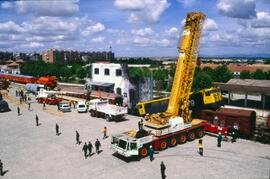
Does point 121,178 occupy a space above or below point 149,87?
below

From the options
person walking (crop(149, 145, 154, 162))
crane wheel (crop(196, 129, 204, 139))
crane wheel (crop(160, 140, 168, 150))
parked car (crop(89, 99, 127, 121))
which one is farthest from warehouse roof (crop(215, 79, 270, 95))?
person walking (crop(149, 145, 154, 162))

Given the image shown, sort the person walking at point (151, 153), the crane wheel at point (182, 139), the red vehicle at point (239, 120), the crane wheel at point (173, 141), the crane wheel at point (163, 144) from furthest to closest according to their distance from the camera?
the red vehicle at point (239, 120) → the crane wheel at point (182, 139) → the crane wheel at point (173, 141) → the crane wheel at point (163, 144) → the person walking at point (151, 153)

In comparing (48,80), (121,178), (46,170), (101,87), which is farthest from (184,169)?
(48,80)

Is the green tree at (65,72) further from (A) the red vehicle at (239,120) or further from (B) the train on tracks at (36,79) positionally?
(A) the red vehicle at (239,120)

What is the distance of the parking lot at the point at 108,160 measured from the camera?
17.8 meters

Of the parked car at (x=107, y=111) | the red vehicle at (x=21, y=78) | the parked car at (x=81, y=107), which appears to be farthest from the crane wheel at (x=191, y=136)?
the red vehicle at (x=21, y=78)

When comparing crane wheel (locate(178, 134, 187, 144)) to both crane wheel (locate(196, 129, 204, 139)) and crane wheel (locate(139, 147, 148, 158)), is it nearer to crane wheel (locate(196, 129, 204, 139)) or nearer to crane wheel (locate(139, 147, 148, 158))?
crane wheel (locate(196, 129, 204, 139))

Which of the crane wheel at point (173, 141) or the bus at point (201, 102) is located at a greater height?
the bus at point (201, 102)

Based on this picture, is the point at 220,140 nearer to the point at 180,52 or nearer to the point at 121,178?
the point at 180,52

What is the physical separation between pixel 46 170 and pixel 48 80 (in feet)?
142

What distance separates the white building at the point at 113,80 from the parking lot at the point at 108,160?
14.1 metres

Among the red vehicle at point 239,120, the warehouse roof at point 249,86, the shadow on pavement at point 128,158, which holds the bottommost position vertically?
the shadow on pavement at point 128,158

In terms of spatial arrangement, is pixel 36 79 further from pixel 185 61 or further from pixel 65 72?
pixel 185 61

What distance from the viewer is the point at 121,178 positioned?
17172mm
